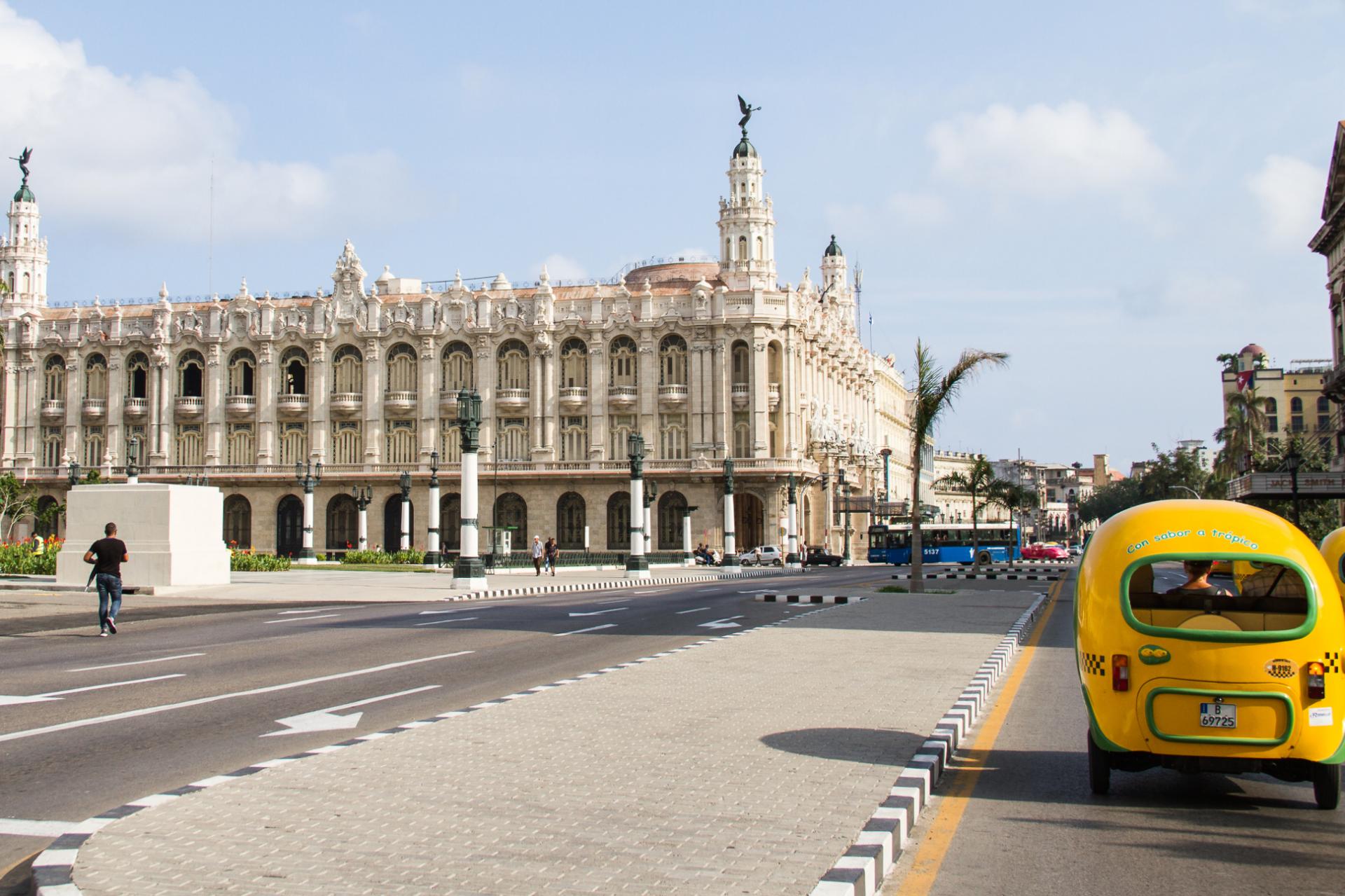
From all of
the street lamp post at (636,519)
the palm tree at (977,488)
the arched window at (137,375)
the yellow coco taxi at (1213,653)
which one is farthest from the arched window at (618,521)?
the yellow coco taxi at (1213,653)

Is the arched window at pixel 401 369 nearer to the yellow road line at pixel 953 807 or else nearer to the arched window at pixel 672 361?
the arched window at pixel 672 361

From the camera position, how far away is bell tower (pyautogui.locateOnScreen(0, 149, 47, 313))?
8500 centimetres

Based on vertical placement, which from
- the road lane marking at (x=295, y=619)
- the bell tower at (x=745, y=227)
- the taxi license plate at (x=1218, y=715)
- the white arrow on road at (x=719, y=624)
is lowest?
the white arrow on road at (x=719, y=624)

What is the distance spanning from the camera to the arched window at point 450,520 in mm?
77875

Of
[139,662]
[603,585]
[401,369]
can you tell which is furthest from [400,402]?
[139,662]

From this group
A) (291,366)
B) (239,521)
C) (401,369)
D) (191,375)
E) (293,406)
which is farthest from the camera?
(191,375)

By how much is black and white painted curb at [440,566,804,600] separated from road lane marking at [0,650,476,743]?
1666cm

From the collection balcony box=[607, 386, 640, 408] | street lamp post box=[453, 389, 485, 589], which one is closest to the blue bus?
balcony box=[607, 386, 640, 408]

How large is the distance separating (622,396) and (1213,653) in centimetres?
6755

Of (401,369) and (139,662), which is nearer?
(139,662)

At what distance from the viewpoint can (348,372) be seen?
261 feet

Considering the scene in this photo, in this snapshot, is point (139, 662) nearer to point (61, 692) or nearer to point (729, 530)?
point (61, 692)

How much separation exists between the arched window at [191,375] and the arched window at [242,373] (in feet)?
5.81

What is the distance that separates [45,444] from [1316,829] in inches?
3480
